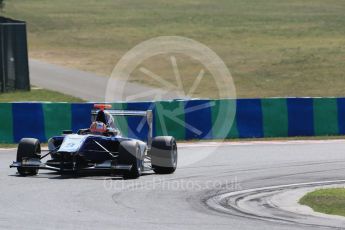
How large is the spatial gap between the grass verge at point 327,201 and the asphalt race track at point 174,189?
88cm

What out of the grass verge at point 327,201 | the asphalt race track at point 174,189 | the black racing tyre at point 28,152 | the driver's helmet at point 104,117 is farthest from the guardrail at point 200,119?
the grass verge at point 327,201

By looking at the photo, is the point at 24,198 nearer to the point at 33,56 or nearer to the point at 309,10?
the point at 33,56

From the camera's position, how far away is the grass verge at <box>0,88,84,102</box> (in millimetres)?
34438

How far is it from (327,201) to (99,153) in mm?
4491

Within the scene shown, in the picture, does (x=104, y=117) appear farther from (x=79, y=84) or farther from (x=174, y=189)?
(x=79, y=84)

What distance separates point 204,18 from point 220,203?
55.8 m

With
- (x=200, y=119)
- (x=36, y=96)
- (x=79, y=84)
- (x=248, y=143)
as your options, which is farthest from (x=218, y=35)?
(x=248, y=143)

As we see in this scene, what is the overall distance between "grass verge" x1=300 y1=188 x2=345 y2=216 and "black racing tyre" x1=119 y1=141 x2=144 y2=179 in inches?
124

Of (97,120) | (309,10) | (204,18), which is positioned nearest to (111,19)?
(204,18)

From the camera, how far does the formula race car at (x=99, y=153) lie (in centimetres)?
1720

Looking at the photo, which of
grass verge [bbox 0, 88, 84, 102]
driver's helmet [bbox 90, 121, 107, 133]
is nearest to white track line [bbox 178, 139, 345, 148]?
driver's helmet [bbox 90, 121, 107, 133]

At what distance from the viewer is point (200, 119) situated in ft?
80.8

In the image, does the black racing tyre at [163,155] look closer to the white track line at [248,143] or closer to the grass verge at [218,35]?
the white track line at [248,143]

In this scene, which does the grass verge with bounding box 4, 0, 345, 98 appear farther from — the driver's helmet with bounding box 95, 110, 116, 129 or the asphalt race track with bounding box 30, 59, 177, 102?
the driver's helmet with bounding box 95, 110, 116, 129
